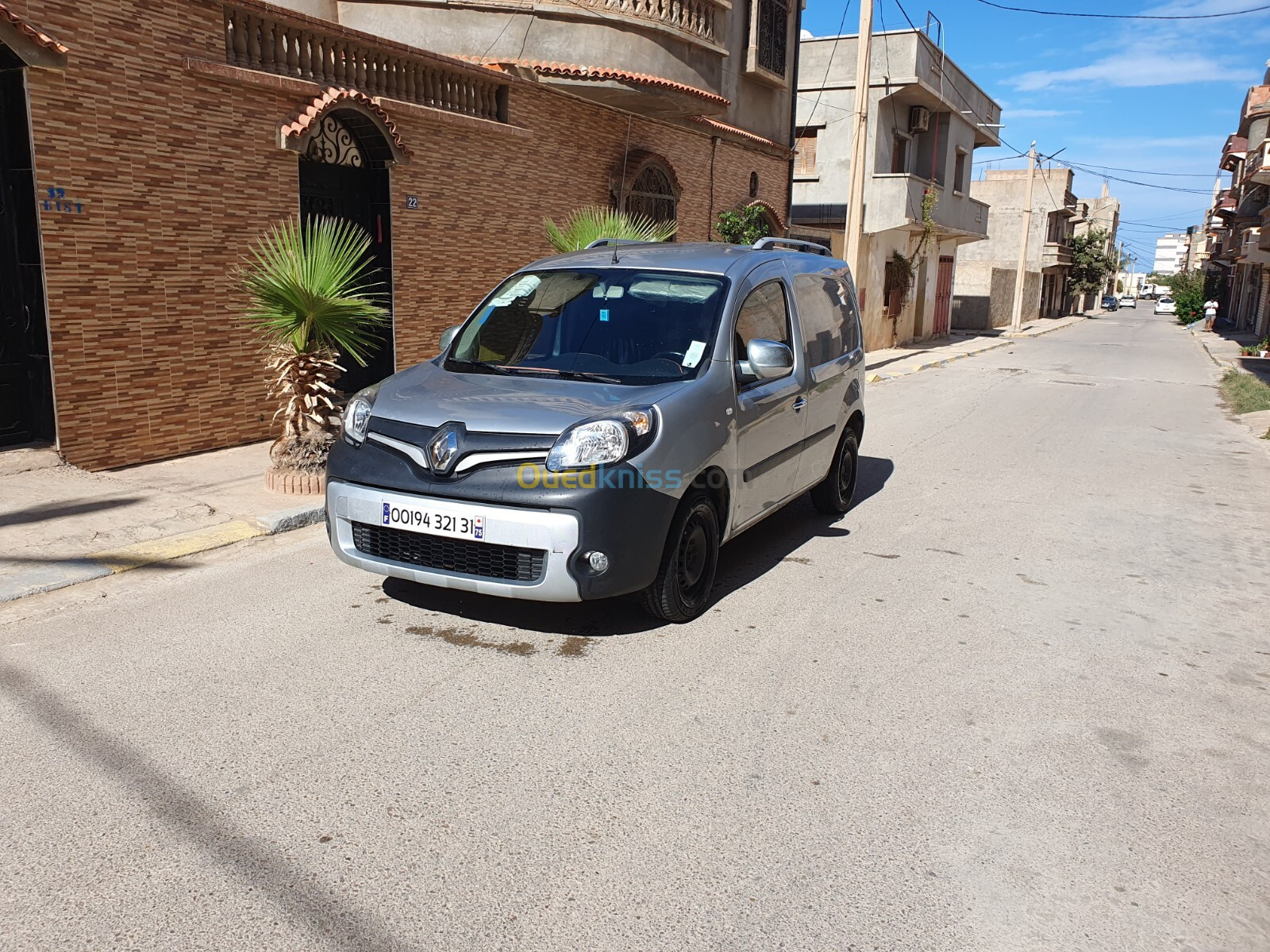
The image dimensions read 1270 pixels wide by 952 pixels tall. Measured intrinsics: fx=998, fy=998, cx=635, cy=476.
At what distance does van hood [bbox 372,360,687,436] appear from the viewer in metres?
4.76

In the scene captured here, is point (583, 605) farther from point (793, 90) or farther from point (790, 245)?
point (793, 90)

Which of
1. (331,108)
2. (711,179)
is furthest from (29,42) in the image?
(711,179)

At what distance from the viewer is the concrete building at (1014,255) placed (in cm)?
4488

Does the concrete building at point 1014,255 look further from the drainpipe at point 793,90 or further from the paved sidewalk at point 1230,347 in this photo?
the drainpipe at point 793,90

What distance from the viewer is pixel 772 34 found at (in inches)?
789

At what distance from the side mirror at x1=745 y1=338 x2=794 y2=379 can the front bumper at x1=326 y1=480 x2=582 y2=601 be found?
5.16ft

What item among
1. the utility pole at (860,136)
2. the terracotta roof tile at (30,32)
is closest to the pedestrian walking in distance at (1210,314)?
the utility pole at (860,136)

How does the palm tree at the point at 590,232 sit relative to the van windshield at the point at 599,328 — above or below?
above

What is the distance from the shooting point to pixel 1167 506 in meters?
8.63

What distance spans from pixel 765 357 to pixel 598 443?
4.30ft

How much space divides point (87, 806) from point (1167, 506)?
27.5ft

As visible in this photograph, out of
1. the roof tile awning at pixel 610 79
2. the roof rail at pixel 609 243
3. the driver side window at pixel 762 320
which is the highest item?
the roof tile awning at pixel 610 79

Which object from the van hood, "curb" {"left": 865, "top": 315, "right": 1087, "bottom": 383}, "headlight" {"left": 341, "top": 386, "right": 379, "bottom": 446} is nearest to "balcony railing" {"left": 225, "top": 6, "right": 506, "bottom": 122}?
"headlight" {"left": 341, "top": 386, "right": 379, "bottom": 446}

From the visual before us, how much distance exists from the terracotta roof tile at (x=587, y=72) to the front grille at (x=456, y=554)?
9.49 metres
